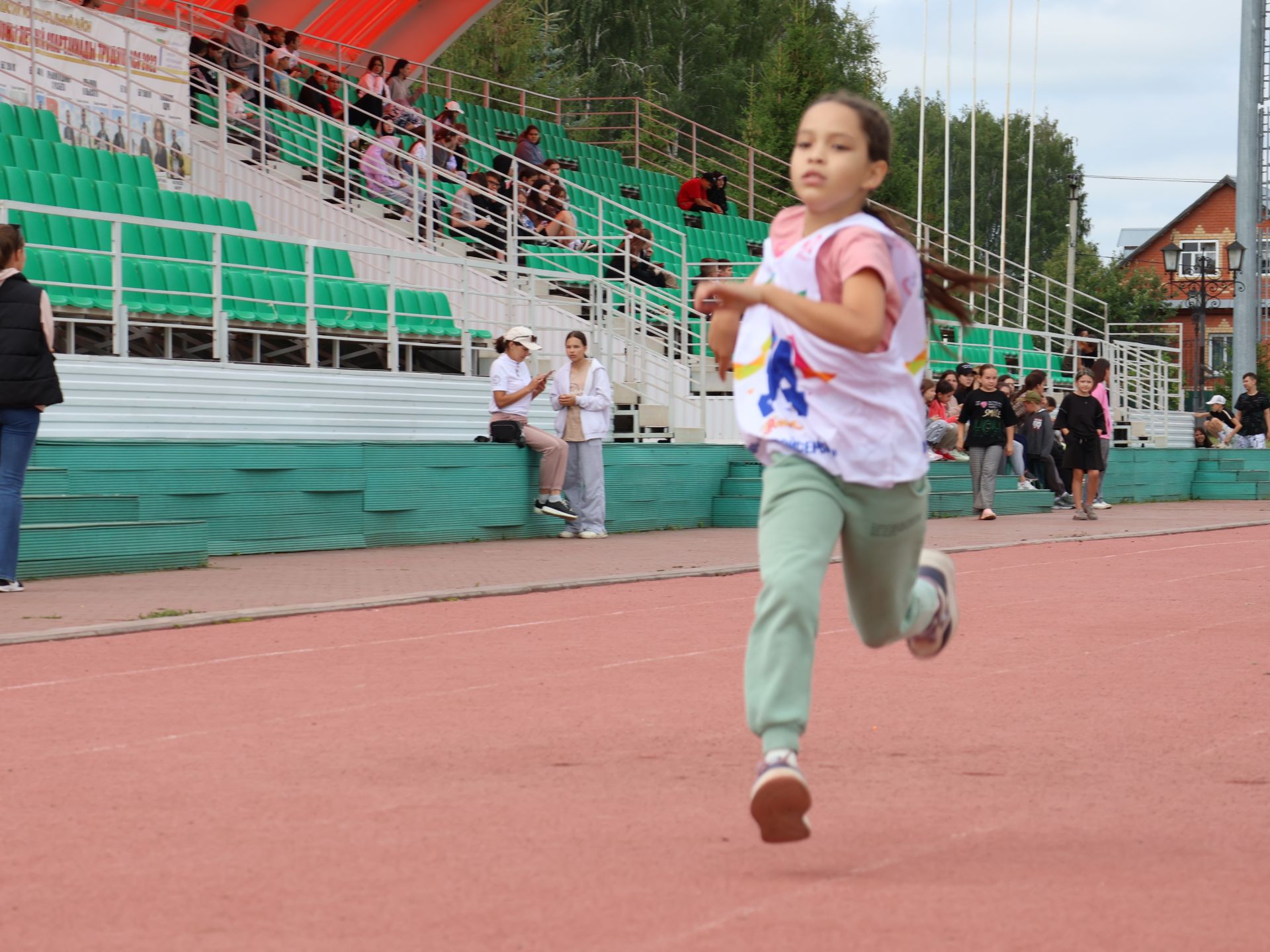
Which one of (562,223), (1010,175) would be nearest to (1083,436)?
(562,223)

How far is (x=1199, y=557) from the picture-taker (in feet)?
55.0

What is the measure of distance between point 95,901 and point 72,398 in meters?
10.8

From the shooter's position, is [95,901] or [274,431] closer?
[95,901]

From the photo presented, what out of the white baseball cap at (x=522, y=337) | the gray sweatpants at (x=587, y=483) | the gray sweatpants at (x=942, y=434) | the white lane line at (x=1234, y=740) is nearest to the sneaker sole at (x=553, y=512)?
the gray sweatpants at (x=587, y=483)

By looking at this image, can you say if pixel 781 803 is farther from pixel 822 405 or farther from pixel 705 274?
pixel 705 274

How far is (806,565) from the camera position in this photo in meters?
4.84

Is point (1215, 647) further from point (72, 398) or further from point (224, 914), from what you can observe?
point (72, 398)

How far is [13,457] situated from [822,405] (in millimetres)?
7741

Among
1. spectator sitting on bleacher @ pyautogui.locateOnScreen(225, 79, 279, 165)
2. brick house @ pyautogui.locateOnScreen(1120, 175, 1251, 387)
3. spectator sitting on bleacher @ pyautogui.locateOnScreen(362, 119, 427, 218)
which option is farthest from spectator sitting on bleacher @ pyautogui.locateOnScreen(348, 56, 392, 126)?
brick house @ pyautogui.locateOnScreen(1120, 175, 1251, 387)

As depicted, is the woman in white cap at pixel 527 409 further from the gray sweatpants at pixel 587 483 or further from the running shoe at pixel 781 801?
the running shoe at pixel 781 801

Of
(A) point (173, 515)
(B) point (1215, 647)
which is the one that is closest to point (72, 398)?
(A) point (173, 515)

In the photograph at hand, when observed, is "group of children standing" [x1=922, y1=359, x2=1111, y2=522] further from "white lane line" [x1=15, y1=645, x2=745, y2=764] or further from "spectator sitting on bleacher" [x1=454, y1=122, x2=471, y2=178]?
"white lane line" [x1=15, y1=645, x2=745, y2=764]

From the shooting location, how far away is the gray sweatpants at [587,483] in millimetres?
17781

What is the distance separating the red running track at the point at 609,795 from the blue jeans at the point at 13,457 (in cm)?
207
